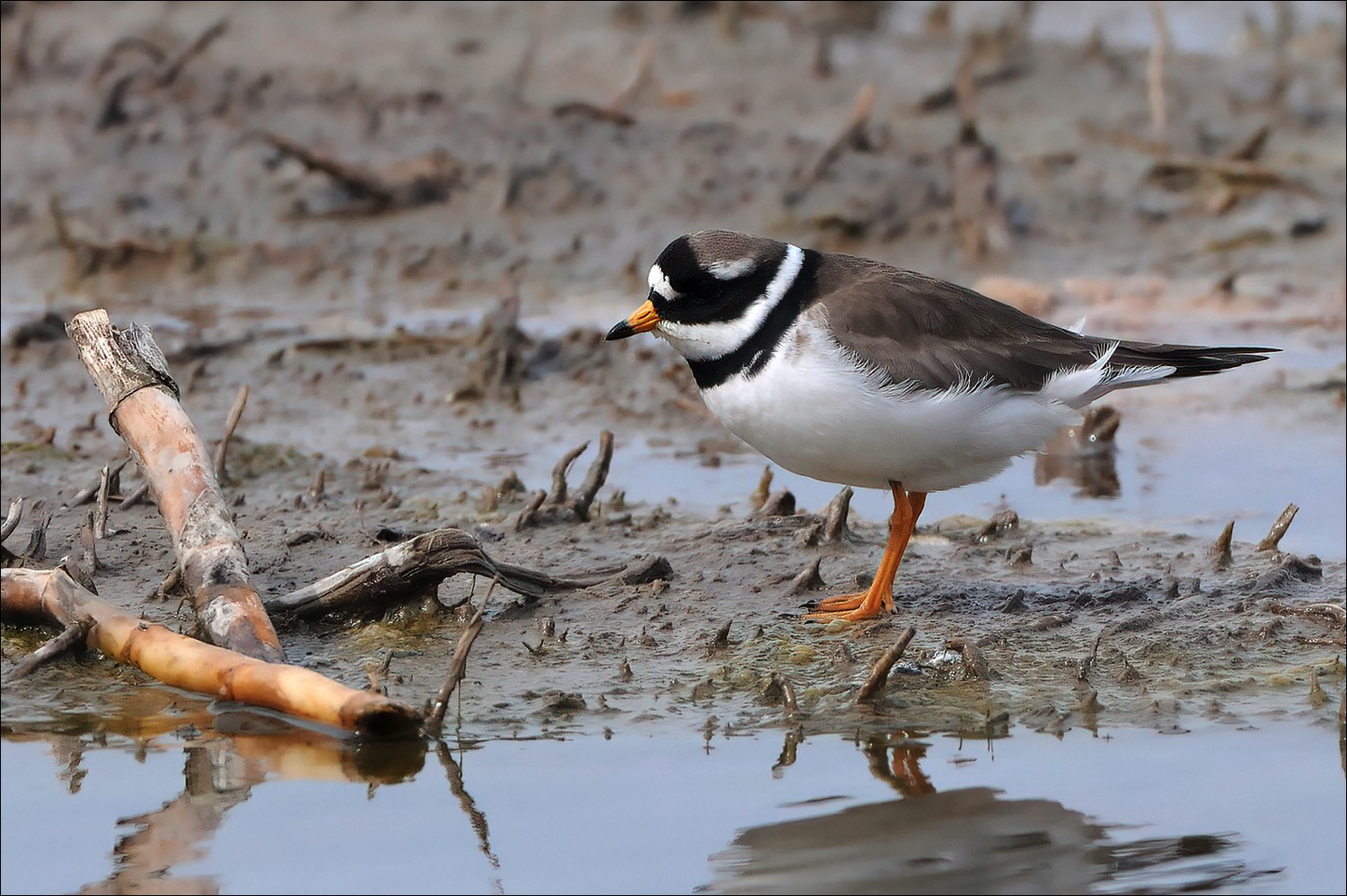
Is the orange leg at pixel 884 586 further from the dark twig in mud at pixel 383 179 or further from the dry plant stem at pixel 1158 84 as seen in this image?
the dry plant stem at pixel 1158 84

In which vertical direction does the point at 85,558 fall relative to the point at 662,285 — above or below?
below

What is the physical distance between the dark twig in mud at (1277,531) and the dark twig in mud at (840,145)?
17.7 ft

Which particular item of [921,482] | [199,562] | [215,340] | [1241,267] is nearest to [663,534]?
[921,482]

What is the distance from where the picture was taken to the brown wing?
219 inches

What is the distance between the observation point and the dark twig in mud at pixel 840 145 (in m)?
11.3

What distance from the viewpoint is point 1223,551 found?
639 cm

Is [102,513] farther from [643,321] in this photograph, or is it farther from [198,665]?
[643,321]

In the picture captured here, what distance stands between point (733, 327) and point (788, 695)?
1.36 m

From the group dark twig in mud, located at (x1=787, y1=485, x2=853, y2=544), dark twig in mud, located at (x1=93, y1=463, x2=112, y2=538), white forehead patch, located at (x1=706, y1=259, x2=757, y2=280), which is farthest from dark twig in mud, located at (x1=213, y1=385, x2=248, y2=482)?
dark twig in mud, located at (x1=787, y1=485, x2=853, y2=544)

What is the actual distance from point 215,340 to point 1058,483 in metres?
4.66

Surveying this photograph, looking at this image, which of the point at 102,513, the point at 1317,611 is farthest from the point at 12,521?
the point at 1317,611

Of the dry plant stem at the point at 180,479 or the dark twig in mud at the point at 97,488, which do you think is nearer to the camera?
the dry plant stem at the point at 180,479

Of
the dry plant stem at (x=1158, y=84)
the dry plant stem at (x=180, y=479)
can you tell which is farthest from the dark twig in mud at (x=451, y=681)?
the dry plant stem at (x=1158, y=84)

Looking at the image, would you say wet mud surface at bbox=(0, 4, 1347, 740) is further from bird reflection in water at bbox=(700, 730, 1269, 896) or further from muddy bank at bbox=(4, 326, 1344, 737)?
bird reflection in water at bbox=(700, 730, 1269, 896)
